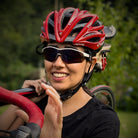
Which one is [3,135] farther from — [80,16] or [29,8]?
[29,8]

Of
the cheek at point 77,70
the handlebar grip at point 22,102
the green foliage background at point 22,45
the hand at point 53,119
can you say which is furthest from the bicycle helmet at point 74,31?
the green foliage background at point 22,45

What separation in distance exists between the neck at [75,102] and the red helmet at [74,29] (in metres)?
0.49

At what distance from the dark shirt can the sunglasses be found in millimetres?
461

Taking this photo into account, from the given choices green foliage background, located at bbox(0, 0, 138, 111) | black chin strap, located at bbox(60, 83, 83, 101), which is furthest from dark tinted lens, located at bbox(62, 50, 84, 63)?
green foliage background, located at bbox(0, 0, 138, 111)

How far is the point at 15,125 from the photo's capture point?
2.21 m

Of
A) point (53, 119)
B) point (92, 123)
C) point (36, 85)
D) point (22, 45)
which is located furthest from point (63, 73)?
point (22, 45)

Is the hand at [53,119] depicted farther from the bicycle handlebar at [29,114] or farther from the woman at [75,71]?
the woman at [75,71]

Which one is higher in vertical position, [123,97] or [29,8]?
[29,8]

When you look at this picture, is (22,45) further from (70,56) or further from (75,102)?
(70,56)

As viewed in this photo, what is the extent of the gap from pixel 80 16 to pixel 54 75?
0.64 meters

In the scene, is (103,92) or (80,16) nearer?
(80,16)

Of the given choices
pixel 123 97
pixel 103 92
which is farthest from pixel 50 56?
pixel 123 97

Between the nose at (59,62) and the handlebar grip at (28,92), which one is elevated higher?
the nose at (59,62)

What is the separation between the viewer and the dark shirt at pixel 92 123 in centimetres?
191
